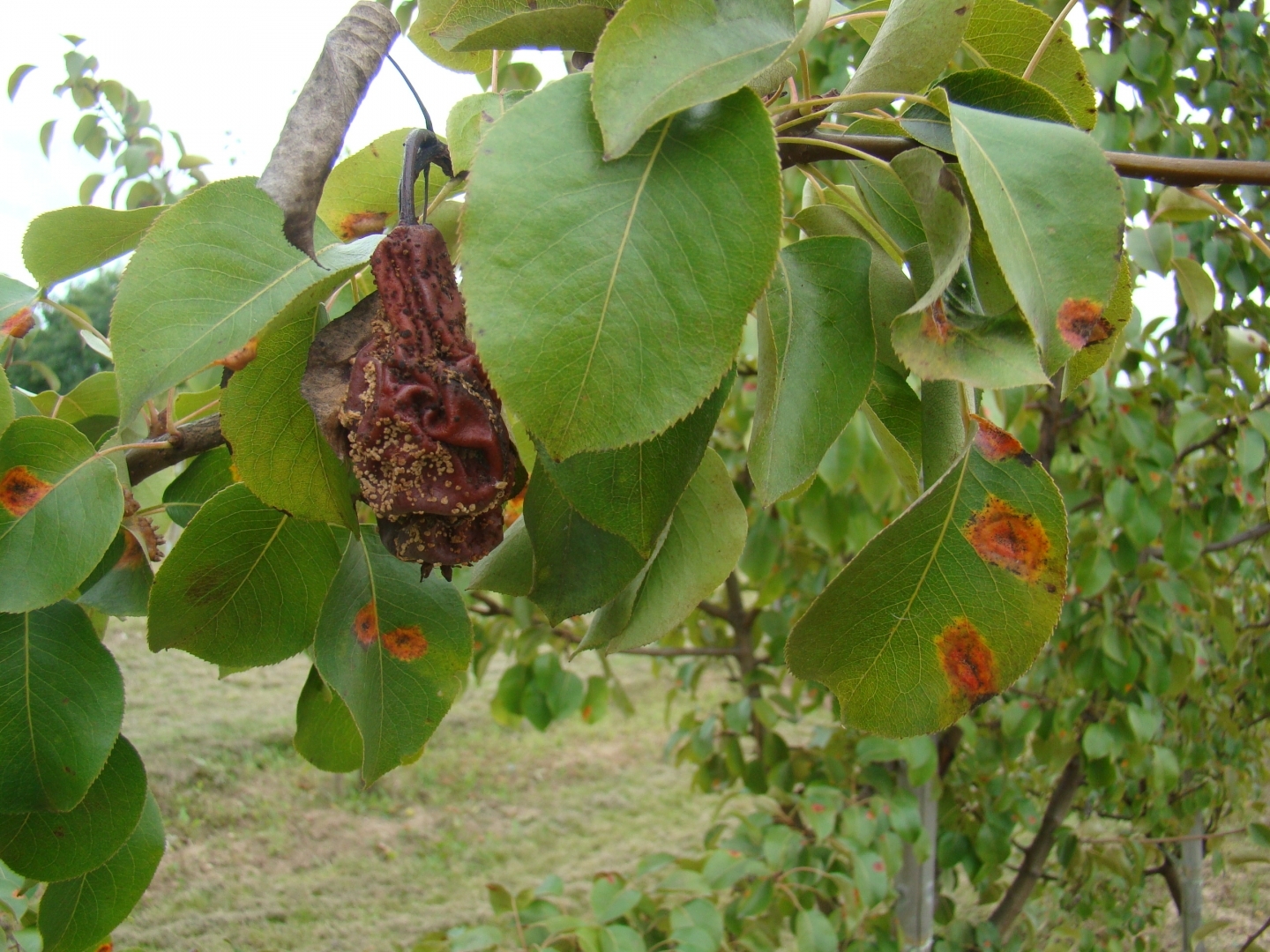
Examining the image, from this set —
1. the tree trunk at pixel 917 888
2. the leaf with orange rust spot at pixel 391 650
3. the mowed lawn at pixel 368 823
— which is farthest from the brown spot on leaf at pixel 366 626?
the tree trunk at pixel 917 888

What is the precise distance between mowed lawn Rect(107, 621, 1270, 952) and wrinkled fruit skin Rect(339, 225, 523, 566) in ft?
4.04

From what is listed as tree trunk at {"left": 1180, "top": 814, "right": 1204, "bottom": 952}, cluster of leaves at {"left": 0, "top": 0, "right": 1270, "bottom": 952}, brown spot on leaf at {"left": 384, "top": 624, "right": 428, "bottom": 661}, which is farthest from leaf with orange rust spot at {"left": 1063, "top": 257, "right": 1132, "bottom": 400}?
tree trunk at {"left": 1180, "top": 814, "right": 1204, "bottom": 952}

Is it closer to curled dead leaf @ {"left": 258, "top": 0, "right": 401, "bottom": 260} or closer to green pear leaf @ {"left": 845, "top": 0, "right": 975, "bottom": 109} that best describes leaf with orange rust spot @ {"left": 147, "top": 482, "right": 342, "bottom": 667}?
curled dead leaf @ {"left": 258, "top": 0, "right": 401, "bottom": 260}

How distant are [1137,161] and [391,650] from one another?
1.45 feet

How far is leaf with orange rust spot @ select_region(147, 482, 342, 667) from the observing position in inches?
20.1

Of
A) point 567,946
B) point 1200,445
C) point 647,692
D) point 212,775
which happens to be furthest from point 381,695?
point 647,692

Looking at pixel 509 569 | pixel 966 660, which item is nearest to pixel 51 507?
pixel 509 569

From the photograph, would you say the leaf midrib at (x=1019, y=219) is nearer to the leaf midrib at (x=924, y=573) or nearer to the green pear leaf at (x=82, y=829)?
the leaf midrib at (x=924, y=573)

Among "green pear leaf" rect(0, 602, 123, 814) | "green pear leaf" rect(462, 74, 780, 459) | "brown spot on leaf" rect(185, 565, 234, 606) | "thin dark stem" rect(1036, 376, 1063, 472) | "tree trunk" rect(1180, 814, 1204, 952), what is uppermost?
"green pear leaf" rect(462, 74, 780, 459)

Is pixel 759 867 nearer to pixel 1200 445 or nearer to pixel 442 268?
pixel 1200 445

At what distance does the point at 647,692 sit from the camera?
3795 millimetres

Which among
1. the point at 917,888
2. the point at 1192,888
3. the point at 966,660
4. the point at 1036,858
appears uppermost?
the point at 966,660

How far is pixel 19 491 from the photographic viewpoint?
531 mm

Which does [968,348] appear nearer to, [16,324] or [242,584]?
[242,584]
